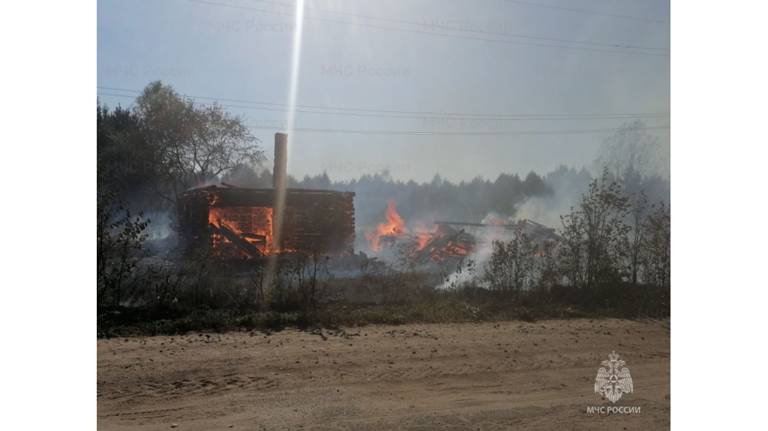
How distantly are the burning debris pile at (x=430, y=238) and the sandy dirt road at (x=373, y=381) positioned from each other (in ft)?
2.75

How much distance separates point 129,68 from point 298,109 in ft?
6.03

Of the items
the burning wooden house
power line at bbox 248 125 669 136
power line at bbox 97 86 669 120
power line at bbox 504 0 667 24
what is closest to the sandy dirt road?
the burning wooden house

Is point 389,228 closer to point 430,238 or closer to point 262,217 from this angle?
point 430,238

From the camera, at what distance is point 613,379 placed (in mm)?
6383

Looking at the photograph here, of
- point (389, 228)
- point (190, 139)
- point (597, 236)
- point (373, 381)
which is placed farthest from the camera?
point (597, 236)

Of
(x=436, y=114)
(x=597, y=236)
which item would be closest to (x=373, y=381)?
(x=436, y=114)

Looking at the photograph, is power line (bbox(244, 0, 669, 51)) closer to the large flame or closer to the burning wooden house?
the burning wooden house

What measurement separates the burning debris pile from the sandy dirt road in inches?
33.0

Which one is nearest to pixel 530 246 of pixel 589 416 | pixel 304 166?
pixel 589 416

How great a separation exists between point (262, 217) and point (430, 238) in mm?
1940

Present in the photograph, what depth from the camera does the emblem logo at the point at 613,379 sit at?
6266 millimetres

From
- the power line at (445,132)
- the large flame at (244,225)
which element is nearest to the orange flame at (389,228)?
the power line at (445,132)

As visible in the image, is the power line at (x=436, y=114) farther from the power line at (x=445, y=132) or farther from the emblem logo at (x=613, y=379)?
the emblem logo at (x=613, y=379)

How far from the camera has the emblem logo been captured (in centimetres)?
627
